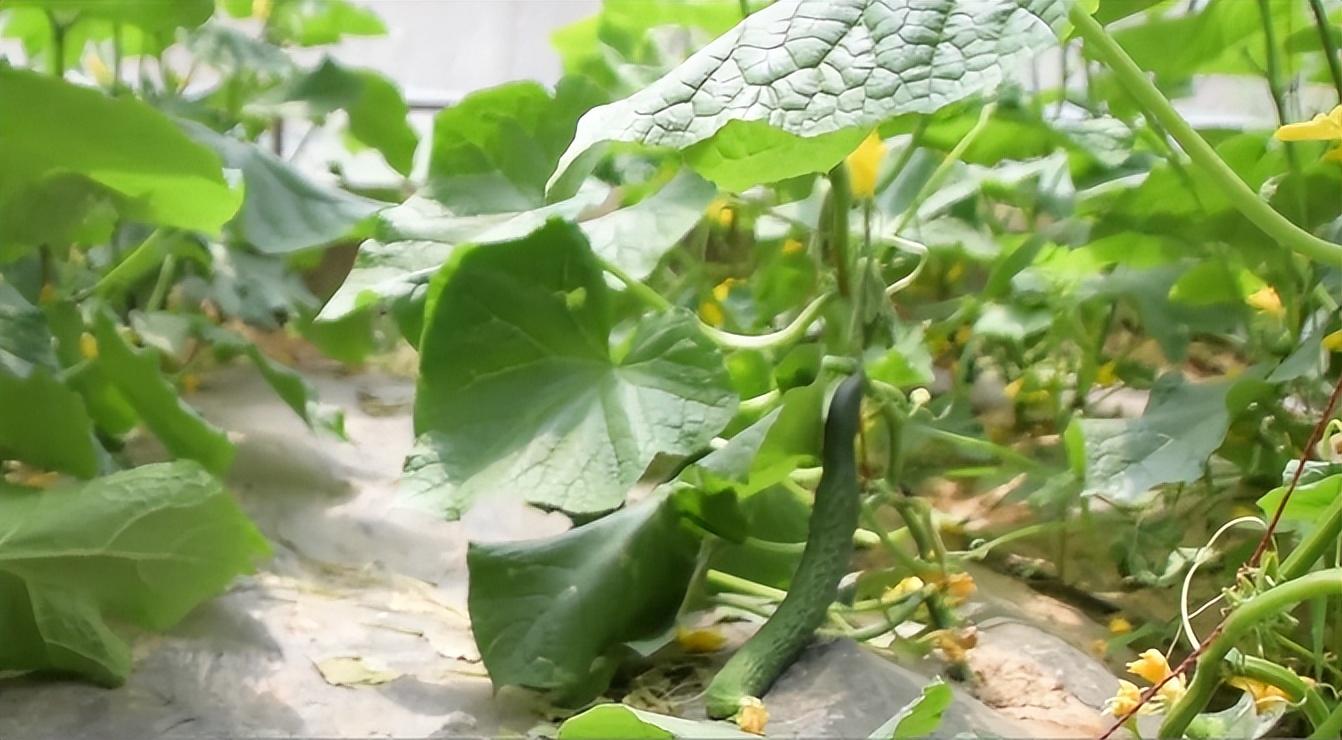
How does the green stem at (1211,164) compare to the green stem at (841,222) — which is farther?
the green stem at (841,222)

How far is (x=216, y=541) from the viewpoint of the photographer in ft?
1.83

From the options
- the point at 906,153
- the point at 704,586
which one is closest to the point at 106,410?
Answer: the point at 704,586

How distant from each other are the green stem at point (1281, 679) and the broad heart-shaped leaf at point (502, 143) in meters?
0.40

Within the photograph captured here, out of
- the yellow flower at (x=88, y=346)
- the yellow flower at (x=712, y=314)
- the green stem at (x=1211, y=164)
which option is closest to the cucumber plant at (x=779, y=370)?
the green stem at (x=1211, y=164)

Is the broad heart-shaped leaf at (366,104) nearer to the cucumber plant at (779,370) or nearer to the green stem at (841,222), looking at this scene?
the cucumber plant at (779,370)

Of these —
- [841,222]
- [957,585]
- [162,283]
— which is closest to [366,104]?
[162,283]

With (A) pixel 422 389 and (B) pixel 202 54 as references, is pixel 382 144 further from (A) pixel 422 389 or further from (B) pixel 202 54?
(A) pixel 422 389

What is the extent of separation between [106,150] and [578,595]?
12.2 inches

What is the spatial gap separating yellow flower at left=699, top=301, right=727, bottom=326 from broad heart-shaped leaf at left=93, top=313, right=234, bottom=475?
0.34m

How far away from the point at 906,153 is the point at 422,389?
292mm

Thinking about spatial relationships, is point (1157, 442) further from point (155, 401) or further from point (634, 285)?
point (155, 401)

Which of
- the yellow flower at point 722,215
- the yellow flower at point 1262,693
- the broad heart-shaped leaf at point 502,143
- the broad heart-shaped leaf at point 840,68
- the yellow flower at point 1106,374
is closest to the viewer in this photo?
the broad heart-shaped leaf at point 840,68

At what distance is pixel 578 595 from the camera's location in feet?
1.71

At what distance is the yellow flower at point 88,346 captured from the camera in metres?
0.69
